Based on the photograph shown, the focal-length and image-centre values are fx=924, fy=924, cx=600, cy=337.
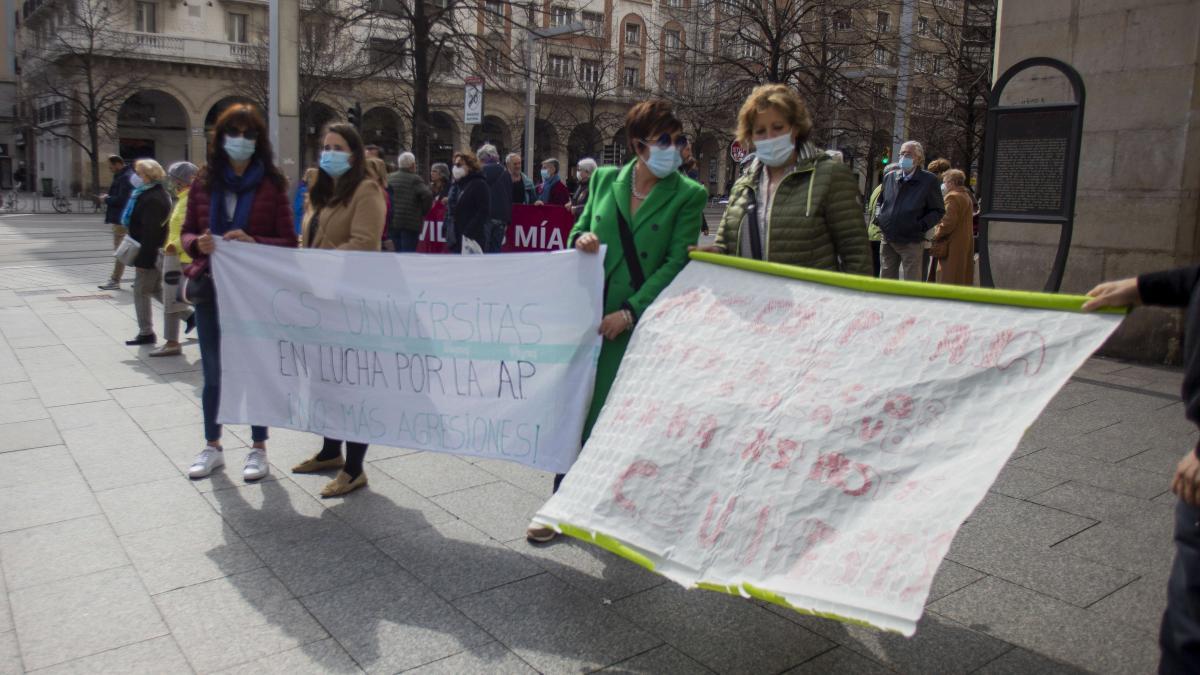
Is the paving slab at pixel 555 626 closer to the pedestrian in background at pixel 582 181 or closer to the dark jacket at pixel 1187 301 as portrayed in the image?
the dark jacket at pixel 1187 301

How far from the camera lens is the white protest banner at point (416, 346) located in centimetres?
399

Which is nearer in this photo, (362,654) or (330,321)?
(362,654)

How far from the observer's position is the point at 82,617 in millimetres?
3451

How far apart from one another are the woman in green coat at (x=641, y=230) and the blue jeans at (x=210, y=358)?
86.2 inches

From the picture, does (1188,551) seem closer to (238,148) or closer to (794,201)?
(794,201)


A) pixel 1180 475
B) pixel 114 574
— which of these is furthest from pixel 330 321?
pixel 1180 475

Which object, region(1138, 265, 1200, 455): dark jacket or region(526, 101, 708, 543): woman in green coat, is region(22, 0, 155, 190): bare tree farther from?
region(1138, 265, 1200, 455): dark jacket

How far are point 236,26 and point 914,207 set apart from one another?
47426 mm

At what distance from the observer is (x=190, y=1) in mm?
47219

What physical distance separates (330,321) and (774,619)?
8.32ft

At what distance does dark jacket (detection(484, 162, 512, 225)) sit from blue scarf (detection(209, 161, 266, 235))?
722cm

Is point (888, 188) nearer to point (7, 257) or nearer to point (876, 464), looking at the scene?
point (876, 464)

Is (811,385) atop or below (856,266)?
below

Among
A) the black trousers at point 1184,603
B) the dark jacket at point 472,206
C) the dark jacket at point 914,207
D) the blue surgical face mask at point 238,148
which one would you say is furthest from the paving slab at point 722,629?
the dark jacket at point 472,206
